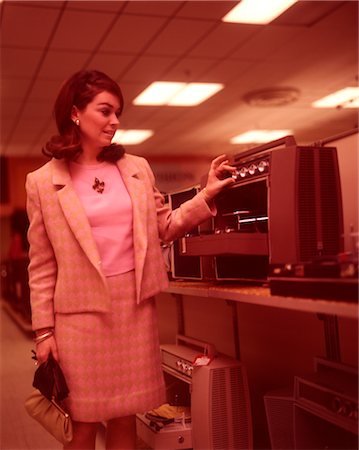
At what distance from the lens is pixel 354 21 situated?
502 centimetres

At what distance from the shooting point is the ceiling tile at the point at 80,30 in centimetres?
452

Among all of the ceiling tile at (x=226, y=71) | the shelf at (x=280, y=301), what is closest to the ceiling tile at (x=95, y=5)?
the ceiling tile at (x=226, y=71)

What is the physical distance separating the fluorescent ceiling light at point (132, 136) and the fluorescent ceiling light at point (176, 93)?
170 cm

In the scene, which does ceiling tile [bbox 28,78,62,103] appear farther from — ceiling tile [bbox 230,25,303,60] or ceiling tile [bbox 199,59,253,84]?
ceiling tile [bbox 230,25,303,60]

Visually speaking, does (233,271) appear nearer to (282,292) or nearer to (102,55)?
(282,292)

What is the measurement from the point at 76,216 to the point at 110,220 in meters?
0.10

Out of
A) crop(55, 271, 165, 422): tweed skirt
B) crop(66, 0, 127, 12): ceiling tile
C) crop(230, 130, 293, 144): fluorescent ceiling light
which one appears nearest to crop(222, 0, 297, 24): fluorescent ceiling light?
crop(66, 0, 127, 12): ceiling tile

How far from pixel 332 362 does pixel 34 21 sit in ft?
12.8

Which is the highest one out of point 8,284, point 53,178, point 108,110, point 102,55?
point 102,55

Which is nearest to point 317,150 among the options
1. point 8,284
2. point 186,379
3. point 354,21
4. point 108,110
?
point 108,110

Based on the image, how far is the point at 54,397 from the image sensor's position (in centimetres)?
151

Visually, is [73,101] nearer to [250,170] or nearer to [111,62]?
[250,170]

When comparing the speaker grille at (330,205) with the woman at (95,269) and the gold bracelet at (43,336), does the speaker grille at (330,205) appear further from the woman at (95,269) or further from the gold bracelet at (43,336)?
the gold bracelet at (43,336)

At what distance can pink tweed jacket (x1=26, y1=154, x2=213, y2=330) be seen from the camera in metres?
1.50
